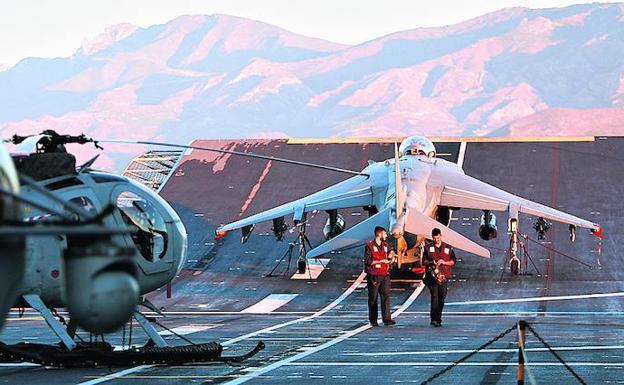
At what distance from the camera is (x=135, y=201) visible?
2045 centimetres

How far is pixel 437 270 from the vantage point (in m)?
30.0

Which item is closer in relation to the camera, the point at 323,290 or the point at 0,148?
the point at 0,148

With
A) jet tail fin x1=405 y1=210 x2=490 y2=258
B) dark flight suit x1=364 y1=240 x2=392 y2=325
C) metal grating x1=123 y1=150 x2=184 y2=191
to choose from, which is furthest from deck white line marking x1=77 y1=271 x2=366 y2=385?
metal grating x1=123 y1=150 x2=184 y2=191

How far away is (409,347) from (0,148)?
16.5 m

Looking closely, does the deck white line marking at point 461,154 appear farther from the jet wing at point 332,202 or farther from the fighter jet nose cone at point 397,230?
the fighter jet nose cone at point 397,230

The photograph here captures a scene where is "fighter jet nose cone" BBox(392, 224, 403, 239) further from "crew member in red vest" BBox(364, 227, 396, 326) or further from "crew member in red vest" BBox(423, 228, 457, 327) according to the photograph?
"crew member in red vest" BBox(423, 228, 457, 327)

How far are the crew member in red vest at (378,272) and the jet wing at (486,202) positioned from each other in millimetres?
12668

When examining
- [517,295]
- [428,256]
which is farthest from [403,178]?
[428,256]

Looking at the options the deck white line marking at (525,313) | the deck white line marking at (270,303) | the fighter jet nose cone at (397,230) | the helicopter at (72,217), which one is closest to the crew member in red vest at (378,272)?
the deck white line marking at (525,313)

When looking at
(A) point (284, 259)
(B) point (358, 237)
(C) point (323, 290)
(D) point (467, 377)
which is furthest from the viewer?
(A) point (284, 259)

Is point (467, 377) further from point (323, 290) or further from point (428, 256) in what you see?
point (323, 290)

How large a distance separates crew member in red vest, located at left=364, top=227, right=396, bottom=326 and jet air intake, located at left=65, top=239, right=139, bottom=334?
20.8 meters

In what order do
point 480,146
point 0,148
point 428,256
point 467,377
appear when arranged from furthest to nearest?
point 480,146 → point 428,256 → point 467,377 → point 0,148

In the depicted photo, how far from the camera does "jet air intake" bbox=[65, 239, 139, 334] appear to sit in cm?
874
